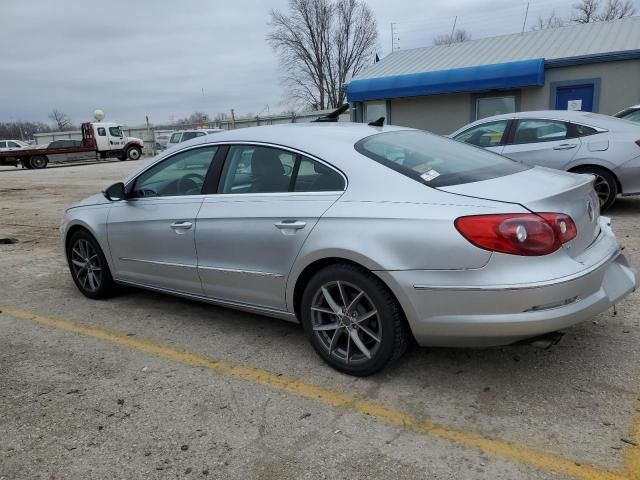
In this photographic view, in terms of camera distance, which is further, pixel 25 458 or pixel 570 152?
pixel 570 152

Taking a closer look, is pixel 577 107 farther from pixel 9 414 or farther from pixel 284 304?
pixel 9 414

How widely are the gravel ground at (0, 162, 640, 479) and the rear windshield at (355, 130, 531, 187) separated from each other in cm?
115

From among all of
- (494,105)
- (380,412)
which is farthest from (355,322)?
(494,105)

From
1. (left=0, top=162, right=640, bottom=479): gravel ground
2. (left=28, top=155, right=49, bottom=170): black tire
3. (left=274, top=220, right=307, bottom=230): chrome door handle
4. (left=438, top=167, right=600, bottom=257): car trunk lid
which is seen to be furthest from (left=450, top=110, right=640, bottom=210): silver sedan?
(left=28, top=155, right=49, bottom=170): black tire

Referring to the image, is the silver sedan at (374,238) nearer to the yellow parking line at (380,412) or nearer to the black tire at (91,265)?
the yellow parking line at (380,412)

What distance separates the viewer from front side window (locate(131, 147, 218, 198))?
398 centimetres

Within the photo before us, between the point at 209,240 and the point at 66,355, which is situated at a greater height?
the point at 209,240

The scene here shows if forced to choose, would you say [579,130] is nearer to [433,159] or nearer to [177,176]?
[433,159]

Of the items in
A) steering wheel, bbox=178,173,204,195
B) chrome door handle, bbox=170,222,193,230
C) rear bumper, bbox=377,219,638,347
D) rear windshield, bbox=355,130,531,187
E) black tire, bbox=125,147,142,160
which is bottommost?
black tire, bbox=125,147,142,160

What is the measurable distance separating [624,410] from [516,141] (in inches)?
229

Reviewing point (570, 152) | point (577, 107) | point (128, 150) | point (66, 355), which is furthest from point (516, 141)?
point (128, 150)

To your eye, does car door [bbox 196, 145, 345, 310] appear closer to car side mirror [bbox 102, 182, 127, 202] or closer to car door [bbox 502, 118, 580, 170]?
car side mirror [bbox 102, 182, 127, 202]

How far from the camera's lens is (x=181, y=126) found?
42.6m

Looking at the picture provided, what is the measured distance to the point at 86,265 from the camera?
4.95m
